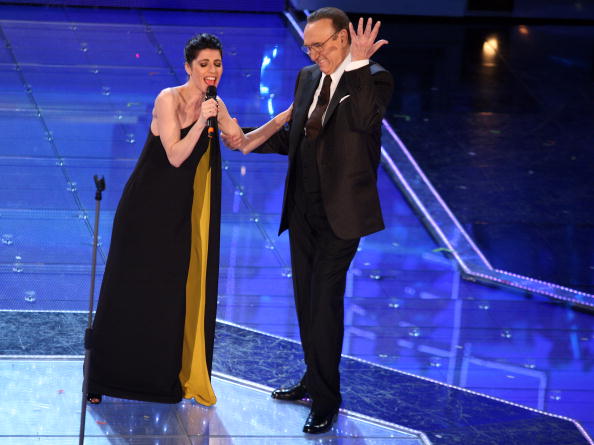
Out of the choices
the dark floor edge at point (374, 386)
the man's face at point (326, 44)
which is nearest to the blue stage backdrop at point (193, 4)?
the dark floor edge at point (374, 386)

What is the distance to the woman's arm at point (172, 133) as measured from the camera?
155 inches

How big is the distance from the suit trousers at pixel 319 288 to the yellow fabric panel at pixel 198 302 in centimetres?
32

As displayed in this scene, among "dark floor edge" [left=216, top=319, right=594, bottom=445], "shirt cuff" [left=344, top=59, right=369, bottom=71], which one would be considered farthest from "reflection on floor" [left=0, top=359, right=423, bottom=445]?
"shirt cuff" [left=344, top=59, right=369, bottom=71]

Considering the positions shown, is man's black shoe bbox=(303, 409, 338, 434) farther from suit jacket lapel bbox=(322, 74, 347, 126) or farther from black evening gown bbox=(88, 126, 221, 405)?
suit jacket lapel bbox=(322, 74, 347, 126)

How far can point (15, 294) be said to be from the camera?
5.39m

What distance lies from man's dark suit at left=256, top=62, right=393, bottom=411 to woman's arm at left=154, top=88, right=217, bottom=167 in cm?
38

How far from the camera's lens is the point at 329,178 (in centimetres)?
398

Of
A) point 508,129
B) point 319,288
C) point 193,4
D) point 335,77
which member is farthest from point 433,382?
point 193,4

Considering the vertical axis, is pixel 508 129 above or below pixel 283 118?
above

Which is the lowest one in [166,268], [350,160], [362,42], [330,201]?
[166,268]

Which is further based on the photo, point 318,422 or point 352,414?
point 352,414

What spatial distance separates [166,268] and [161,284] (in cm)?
6

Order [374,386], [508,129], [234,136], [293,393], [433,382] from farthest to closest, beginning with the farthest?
[508,129] → [433,382] → [374,386] → [293,393] → [234,136]

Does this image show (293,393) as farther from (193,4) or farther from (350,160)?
(193,4)
